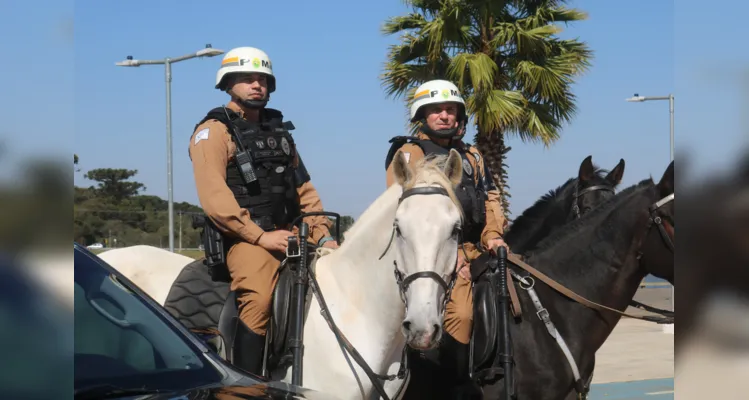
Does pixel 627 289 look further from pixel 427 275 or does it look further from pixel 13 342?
pixel 13 342

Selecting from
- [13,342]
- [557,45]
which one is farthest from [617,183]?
[13,342]

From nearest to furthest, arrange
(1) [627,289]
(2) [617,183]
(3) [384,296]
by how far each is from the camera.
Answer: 1. (3) [384,296]
2. (1) [627,289]
3. (2) [617,183]

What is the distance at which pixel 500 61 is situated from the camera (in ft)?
47.9

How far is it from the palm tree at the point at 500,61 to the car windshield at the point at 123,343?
10.9 metres

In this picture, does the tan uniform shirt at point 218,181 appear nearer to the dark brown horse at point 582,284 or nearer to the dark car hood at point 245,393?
the dark brown horse at point 582,284

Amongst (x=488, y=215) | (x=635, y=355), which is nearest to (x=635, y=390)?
(x=635, y=355)

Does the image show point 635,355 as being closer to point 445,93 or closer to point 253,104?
point 445,93

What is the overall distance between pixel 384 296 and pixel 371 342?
26cm

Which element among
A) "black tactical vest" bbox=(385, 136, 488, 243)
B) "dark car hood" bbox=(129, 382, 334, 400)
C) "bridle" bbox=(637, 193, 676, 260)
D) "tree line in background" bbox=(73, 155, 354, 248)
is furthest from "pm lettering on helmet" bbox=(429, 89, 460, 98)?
"tree line in background" bbox=(73, 155, 354, 248)

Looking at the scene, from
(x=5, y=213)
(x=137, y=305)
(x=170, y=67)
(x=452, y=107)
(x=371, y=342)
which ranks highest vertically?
(x=170, y=67)

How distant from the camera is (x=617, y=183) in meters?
8.80

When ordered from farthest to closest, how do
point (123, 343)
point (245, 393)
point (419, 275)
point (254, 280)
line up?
point (254, 280) < point (419, 275) < point (123, 343) < point (245, 393)

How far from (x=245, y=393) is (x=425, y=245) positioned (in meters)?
1.48

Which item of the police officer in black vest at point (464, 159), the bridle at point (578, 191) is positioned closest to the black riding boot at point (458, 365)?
the police officer in black vest at point (464, 159)
